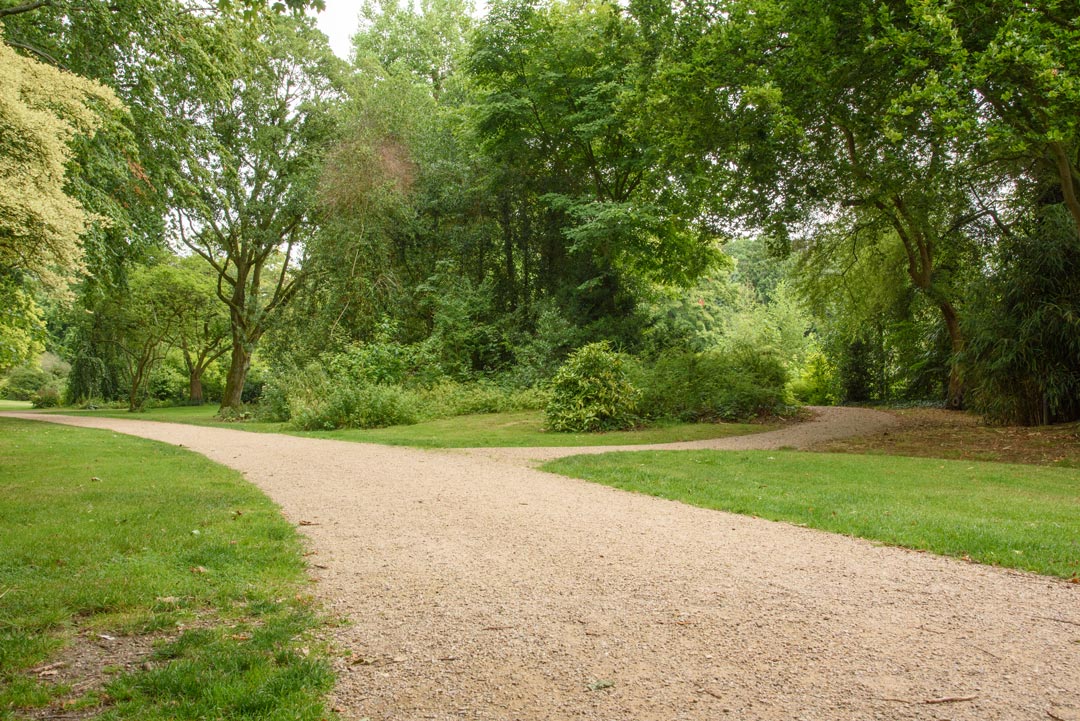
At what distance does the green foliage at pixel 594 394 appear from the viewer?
13688mm

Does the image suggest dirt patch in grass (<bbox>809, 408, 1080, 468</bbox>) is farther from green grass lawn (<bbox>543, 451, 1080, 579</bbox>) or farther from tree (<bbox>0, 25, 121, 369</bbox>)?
tree (<bbox>0, 25, 121, 369</bbox>)

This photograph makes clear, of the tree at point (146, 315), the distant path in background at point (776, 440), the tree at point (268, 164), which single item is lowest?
the distant path in background at point (776, 440)

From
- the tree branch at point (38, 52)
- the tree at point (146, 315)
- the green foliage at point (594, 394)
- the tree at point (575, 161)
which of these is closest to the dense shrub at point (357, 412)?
the green foliage at point (594, 394)

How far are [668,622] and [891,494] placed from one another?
15.1 ft

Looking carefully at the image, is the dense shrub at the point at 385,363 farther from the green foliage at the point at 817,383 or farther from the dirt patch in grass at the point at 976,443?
the green foliage at the point at 817,383

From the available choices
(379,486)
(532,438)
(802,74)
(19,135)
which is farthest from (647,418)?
(19,135)

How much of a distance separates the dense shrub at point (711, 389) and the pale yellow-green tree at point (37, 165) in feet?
36.3

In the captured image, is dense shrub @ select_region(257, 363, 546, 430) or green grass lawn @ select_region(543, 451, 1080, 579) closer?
green grass lawn @ select_region(543, 451, 1080, 579)

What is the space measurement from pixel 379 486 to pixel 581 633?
15.3 ft

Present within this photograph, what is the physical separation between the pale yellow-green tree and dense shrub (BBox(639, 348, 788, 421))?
36.3 feet

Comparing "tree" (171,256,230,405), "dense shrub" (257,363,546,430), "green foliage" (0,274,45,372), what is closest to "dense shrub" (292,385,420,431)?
"dense shrub" (257,363,546,430)

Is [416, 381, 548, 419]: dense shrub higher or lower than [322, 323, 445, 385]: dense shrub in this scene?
lower

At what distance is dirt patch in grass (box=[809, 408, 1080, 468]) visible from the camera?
32.0ft

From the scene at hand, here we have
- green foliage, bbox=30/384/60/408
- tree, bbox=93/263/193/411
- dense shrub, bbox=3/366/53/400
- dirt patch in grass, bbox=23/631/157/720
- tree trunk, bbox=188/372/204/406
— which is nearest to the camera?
dirt patch in grass, bbox=23/631/157/720
